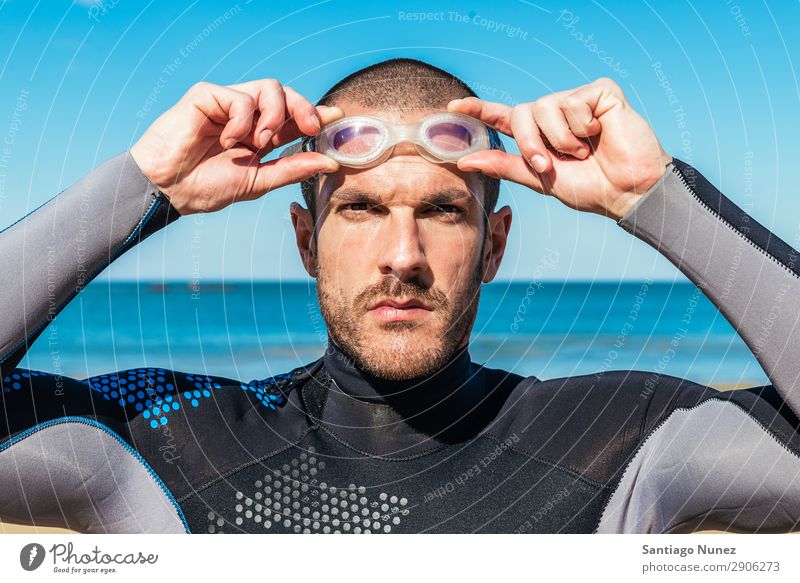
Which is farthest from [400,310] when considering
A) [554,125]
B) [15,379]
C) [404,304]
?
[15,379]

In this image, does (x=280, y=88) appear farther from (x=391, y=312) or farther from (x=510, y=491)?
(x=510, y=491)

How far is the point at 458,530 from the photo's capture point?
2.80 meters

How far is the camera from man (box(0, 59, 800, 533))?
245 centimetres

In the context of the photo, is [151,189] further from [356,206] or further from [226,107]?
[356,206]

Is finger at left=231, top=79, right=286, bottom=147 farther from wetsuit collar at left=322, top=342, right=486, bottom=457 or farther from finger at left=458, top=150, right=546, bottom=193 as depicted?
wetsuit collar at left=322, top=342, right=486, bottom=457

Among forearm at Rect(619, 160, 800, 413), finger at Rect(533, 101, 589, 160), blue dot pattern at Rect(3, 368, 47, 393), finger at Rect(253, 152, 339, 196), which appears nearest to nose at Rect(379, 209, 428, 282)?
finger at Rect(253, 152, 339, 196)

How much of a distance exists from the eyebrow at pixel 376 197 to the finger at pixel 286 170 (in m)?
0.22

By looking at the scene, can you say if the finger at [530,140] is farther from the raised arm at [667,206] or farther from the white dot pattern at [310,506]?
the white dot pattern at [310,506]

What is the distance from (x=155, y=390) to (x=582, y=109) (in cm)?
155

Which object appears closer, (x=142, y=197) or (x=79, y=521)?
(x=142, y=197)

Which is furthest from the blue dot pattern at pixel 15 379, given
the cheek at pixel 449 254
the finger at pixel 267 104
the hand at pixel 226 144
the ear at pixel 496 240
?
the ear at pixel 496 240

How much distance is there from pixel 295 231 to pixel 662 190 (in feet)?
4.38

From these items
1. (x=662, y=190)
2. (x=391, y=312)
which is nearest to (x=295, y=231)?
(x=391, y=312)

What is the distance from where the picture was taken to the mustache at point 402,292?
9.09 feet
